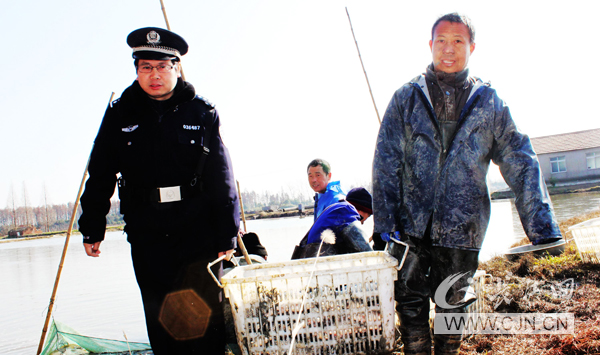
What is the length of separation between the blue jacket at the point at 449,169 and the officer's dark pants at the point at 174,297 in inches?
40.4

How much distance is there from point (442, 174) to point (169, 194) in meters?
1.43

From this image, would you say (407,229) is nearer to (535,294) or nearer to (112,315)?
(535,294)

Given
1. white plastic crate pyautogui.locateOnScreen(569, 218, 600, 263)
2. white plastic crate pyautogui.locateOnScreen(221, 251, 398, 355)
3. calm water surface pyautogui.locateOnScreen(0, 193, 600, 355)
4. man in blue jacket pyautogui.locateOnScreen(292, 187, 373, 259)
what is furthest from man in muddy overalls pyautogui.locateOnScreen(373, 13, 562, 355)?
calm water surface pyautogui.locateOnScreen(0, 193, 600, 355)

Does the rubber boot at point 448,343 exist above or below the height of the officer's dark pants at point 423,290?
below

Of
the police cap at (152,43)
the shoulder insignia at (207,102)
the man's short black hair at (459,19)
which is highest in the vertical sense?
the police cap at (152,43)

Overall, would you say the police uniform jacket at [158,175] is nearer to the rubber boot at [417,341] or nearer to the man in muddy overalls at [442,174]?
the man in muddy overalls at [442,174]

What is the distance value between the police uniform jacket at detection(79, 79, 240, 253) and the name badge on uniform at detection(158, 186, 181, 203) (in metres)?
0.02

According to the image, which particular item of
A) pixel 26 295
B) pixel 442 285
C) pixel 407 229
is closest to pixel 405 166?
pixel 407 229

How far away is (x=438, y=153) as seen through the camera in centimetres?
222

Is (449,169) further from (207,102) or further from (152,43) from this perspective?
(152,43)

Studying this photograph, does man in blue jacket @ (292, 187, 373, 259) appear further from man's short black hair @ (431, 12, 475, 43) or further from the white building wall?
the white building wall

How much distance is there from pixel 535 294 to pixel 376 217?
2.58m

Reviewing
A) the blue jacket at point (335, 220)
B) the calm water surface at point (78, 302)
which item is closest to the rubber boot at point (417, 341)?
the blue jacket at point (335, 220)

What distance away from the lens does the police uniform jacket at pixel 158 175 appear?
7.21 ft
